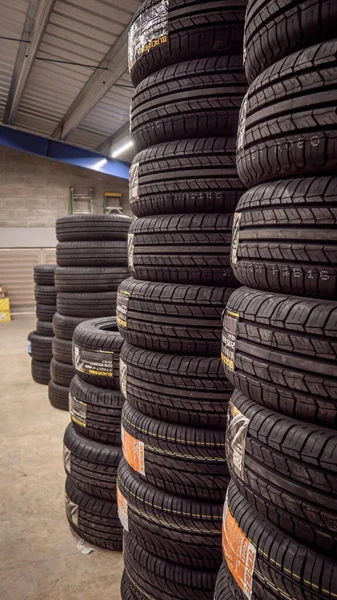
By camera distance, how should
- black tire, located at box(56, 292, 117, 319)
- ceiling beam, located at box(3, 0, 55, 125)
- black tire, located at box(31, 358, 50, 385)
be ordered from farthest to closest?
black tire, located at box(31, 358, 50, 385) < ceiling beam, located at box(3, 0, 55, 125) < black tire, located at box(56, 292, 117, 319)

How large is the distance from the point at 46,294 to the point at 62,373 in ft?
5.06

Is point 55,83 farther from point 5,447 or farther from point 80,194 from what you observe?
point 5,447

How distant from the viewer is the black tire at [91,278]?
16.1ft

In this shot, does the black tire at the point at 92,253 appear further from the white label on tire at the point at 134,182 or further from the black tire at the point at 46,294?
the white label on tire at the point at 134,182

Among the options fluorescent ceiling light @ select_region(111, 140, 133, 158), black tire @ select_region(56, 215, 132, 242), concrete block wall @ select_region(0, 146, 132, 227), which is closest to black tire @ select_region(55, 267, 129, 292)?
black tire @ select_region(56, 215, 132, 242)

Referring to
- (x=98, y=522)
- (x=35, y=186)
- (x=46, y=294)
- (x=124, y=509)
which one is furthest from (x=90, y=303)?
(x=35, y=186)

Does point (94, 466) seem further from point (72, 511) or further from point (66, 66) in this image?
point (66, 66)

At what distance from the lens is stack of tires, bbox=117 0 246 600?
191cm

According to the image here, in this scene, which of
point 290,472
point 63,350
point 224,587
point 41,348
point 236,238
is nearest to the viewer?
point 290,472

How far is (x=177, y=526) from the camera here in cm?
209

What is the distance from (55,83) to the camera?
8.45m

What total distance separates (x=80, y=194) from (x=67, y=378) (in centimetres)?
929

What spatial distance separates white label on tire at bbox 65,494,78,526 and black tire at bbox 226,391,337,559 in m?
2.14

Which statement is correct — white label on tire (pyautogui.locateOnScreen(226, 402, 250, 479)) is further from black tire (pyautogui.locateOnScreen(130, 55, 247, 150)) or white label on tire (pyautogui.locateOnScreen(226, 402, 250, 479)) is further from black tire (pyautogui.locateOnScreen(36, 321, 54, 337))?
black tire (pyautogui.locateOnScreen(36, 321, 54, 337))
